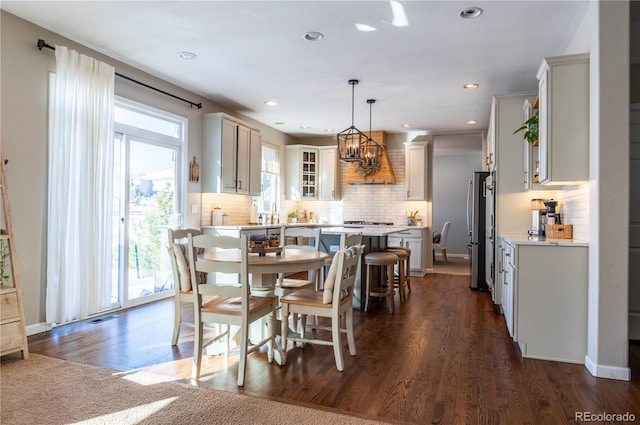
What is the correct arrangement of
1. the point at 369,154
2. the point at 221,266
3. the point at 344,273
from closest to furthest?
the point at 221,266, the point at 344,273, the point at 369,154

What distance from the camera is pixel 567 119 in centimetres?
320

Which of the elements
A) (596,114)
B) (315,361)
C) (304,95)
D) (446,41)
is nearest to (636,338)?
(596,114)

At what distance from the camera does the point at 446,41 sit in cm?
379

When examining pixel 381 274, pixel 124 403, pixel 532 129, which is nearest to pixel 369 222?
pixel 381 274

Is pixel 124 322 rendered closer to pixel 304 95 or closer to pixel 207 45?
pixel 207 45

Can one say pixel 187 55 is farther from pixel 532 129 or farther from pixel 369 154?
pixel 532 129

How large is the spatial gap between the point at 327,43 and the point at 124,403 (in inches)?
131

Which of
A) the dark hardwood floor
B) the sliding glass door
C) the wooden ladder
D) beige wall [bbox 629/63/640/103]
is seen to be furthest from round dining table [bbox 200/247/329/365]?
beige wall [bbox 629/63/640/103]

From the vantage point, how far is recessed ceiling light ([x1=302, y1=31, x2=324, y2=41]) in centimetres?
367

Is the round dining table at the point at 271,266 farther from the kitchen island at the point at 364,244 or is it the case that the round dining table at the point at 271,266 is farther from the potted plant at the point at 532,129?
the potted plant at the point at 532,129

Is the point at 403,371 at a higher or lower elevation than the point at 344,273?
lower

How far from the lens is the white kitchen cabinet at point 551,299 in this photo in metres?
3.08

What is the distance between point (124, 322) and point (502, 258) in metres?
3.93

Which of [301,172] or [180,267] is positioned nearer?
[180,267]
